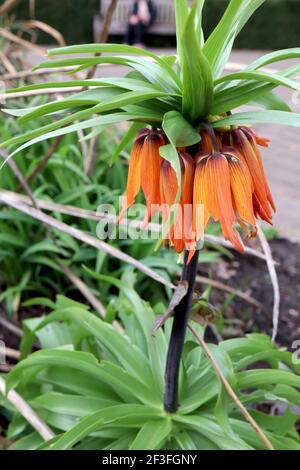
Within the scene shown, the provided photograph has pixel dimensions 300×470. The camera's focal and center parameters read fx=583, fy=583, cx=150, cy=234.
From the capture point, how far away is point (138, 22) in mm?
6379

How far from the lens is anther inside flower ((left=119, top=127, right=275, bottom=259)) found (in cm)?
72

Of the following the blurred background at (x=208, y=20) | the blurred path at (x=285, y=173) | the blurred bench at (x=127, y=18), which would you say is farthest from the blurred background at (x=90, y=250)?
the blurred background at (x=208, y=20)

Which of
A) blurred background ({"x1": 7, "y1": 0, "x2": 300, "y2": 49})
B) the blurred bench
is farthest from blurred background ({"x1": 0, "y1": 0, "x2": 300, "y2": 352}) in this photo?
blurred background ({"x1": 7, "y1": 0, "x2": 300, "y2": 49})

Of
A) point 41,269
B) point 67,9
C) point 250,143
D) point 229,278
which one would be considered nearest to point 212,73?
point 250,143

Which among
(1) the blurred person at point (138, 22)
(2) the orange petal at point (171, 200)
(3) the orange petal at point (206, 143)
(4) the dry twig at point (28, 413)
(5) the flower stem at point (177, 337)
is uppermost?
(1) the blurred person at point (138, 22)

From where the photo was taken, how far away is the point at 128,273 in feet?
5.01

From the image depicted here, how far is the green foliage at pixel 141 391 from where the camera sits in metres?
1.09

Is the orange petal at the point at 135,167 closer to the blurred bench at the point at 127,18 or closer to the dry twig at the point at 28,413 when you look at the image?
the dry twig at the point at 28,413

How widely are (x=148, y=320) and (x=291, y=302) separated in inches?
36.9

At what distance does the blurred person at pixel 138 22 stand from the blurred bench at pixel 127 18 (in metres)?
0.12

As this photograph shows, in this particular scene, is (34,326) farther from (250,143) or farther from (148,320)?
(250,143)

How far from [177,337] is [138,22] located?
592 centimetres

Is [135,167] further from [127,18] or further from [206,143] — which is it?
[127,18]

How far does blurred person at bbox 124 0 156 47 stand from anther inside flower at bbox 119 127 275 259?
5.85 m
